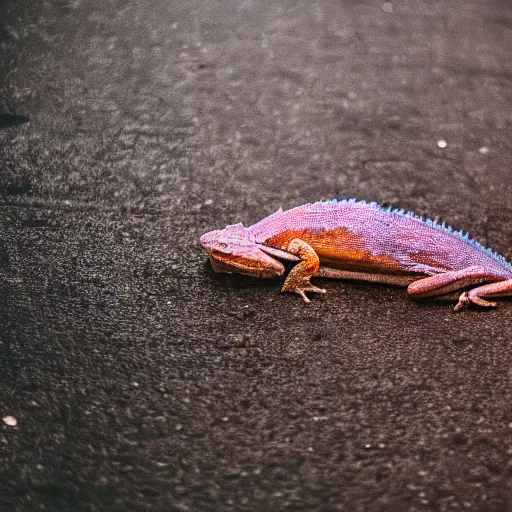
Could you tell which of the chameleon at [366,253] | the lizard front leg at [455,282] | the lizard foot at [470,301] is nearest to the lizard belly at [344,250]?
the chameleon at [366,253]

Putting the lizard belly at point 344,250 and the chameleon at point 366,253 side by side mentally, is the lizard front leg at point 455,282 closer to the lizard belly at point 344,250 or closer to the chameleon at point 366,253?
the chameleon at point 366,253

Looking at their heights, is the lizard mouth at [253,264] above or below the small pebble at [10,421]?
above

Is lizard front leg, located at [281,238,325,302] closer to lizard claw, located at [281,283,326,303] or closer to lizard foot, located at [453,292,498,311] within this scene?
lizard claw, located at [281,283,326,303]

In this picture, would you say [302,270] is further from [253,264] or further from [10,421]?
[10,421]

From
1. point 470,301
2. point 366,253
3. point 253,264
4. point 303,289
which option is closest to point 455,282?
point 470,301

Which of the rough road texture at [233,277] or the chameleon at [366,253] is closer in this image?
the rough road texture at [233,277]
